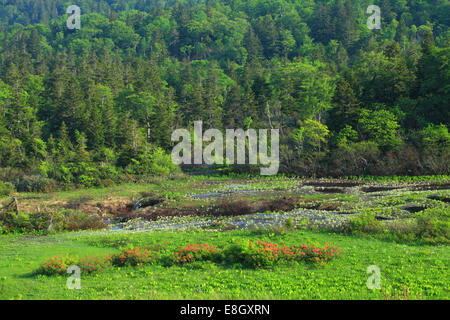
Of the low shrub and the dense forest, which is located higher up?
the dense forest

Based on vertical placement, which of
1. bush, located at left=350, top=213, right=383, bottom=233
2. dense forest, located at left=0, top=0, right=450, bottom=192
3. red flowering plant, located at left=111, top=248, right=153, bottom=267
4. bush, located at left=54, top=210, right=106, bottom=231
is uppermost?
dense forest, located at left=0, top=0, right=450, bottom=192

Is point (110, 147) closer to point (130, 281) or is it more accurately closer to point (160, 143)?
point (160, 143)

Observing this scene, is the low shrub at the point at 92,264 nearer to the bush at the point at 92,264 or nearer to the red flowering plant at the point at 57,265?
the bush at the point at 92,264

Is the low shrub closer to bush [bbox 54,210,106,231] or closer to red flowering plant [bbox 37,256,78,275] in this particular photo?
red flowering plant [bbox 37,256,78,275]

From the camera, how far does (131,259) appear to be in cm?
2070

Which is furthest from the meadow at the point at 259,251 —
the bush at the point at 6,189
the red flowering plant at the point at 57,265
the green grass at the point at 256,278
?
the bush at the point at 6,189

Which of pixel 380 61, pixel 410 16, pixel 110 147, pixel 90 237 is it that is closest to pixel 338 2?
pixel 410 16

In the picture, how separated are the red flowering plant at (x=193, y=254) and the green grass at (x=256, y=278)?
0.67m

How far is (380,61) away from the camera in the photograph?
76062 millimetres

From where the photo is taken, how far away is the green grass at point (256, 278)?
49.8ft

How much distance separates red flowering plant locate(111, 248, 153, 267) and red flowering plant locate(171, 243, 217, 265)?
1.33 metres

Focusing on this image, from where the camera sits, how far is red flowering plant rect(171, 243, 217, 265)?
20422 mm

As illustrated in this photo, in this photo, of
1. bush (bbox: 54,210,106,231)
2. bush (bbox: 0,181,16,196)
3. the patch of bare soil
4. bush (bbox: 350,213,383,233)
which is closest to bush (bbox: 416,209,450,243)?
bush (bbox: 350,213,383,233)

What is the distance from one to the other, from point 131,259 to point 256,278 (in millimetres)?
6566
